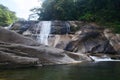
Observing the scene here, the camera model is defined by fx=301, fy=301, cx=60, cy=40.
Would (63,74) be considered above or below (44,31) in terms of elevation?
below

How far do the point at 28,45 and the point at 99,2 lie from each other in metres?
22.9

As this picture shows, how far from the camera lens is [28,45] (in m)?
34.2

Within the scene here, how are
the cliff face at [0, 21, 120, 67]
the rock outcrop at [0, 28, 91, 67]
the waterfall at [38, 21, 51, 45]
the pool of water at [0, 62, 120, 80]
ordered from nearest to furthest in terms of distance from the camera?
the pool of water at [0, 62, 120, 80] → the rock outcrop at [0, 28, 91, 67] → the cliff face at [0, 21, 120, 67] → the waterfall at [38, 21, 51, 45]

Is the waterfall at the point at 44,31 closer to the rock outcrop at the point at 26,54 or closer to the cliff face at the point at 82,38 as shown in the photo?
the cliff face at the point at 82,38

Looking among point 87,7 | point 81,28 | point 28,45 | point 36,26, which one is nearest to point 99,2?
point 87,7

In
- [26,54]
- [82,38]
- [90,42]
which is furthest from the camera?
[90,42]

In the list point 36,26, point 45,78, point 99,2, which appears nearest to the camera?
point 45,78

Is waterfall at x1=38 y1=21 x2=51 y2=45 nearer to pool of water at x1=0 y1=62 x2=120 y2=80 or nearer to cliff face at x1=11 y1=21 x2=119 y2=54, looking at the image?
cliff face at x1=11 y1=21 x2=119 y2=54

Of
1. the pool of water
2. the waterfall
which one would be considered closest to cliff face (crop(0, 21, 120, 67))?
the waterfall

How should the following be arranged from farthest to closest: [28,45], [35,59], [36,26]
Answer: [36,26] < [28,45] < [35,59]

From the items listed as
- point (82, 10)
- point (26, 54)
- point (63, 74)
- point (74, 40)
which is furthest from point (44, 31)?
point (63, 74)

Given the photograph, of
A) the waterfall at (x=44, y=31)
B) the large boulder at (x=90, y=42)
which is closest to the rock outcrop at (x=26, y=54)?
the large boulder at (x=90, y=42)

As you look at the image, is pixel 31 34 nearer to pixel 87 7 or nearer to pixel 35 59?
pixel 87 7

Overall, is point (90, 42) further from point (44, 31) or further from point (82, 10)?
point (82, 10)
